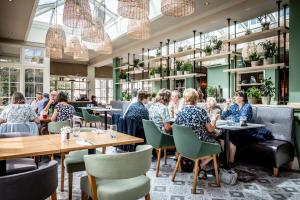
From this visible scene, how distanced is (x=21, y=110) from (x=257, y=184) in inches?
144

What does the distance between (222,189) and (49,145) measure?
7.32 ft

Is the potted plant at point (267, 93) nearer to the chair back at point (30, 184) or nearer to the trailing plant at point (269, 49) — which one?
the trailing plant at point (269, 49)

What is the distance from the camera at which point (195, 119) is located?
326cm

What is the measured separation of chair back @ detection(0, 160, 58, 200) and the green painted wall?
13.4 feet

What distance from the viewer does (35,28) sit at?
30.3ft

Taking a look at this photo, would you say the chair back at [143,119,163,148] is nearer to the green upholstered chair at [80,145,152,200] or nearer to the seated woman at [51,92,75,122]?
the seated woman at [51,92,75,122]

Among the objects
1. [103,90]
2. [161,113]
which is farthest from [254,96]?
[103,90]

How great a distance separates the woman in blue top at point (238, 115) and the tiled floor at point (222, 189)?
60cm

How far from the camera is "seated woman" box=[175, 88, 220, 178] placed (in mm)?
3225

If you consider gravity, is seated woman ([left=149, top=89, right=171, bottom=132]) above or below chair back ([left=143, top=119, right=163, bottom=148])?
above

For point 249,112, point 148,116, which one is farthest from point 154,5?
point 249,112

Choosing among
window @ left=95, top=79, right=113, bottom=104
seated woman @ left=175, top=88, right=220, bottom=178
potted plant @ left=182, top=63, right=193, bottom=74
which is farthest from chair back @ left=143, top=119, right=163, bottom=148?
window @ left=95, top=79, right=113, bottom=104

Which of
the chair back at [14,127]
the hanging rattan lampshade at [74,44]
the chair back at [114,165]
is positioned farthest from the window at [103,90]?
the chair back at [114,165]

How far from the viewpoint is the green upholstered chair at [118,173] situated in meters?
1.69
